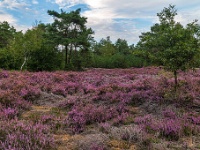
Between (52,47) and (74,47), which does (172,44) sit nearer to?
(52,47)

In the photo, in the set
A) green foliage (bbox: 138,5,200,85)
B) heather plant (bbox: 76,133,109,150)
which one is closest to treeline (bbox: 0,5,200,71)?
green foliage (bbox: 138,5,200,85)

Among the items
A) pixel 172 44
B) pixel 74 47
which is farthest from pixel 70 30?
pixel 172 44

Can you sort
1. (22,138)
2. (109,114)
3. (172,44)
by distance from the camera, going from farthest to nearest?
(172,44), (109,114), (22,138)

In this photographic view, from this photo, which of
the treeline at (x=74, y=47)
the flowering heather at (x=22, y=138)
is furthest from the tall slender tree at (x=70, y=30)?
the flowering heather at (x=22, y=138)

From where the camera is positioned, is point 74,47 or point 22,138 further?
point 74,47

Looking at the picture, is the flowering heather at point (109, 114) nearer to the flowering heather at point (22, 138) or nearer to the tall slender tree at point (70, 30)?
the flowering heather at point (22, 138)

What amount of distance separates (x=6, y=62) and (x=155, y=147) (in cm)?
2824

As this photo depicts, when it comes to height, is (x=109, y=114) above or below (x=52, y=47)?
below

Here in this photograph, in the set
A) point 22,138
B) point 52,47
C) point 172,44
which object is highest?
point 52,47

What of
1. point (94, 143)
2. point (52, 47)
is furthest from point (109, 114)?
point (52, 47)

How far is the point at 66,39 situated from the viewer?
1326 inches

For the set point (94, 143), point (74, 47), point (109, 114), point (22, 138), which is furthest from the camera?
point (74, 47)

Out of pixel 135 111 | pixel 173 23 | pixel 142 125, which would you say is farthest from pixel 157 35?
pixel 142 125

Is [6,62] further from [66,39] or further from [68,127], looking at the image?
[68,127]
